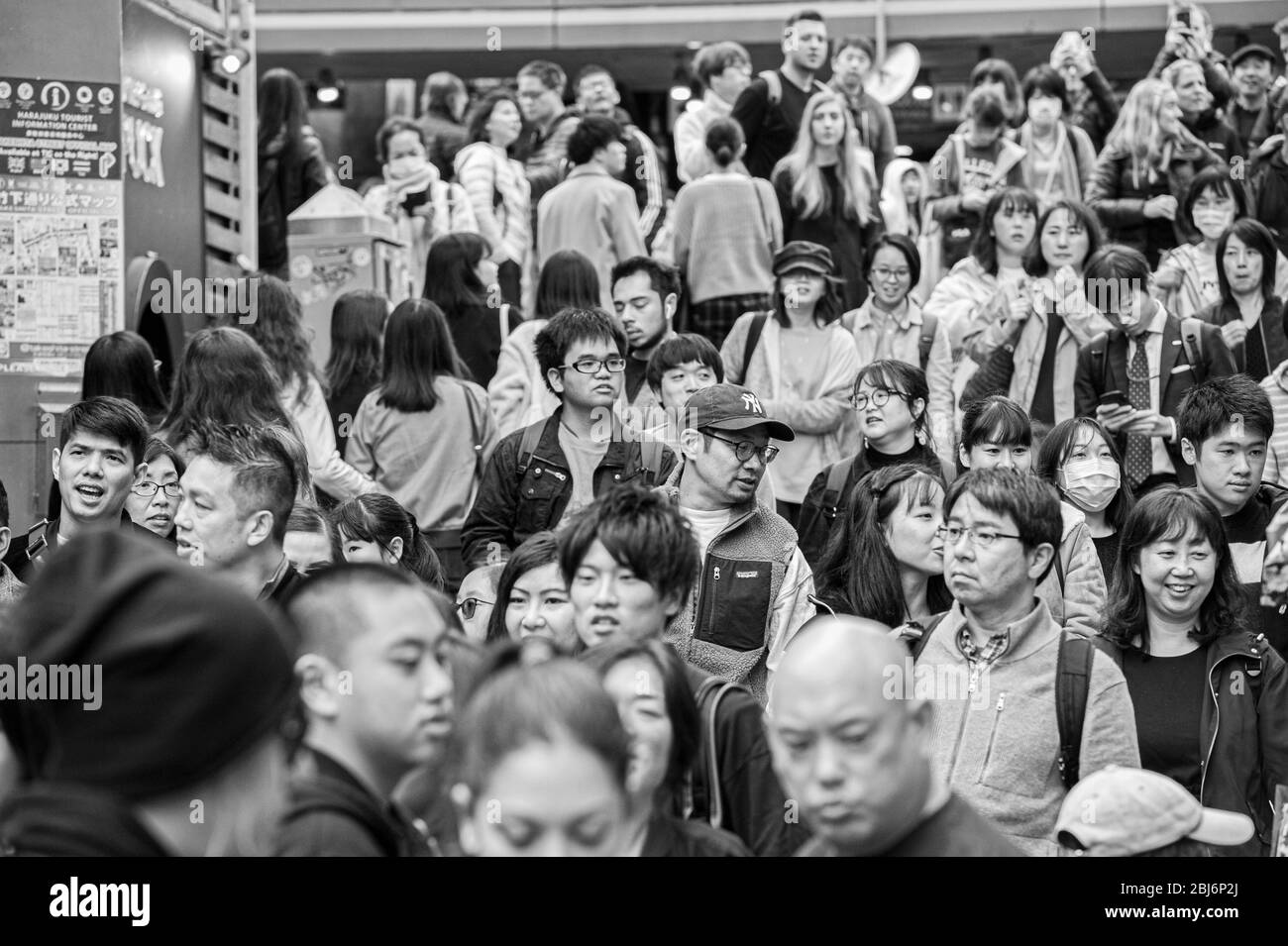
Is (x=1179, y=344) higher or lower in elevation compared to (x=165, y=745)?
higher

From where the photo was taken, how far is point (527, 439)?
675 centimetres

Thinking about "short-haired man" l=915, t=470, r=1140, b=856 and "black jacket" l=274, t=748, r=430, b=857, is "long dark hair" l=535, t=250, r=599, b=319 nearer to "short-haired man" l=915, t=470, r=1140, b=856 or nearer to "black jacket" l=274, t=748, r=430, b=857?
"short-haired man" l=915, t=470, r=1140, b=856

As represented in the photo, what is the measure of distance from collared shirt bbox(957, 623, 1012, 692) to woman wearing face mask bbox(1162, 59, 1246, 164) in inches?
281

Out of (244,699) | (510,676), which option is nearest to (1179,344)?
(510,676)

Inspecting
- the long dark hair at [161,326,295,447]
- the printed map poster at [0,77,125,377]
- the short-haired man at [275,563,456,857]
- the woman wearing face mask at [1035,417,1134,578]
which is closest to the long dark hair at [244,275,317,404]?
the printed map poster at [0,77,125,377]

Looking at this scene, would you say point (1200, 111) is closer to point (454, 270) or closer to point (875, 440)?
point (454, 270)

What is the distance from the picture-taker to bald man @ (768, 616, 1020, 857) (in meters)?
3.21

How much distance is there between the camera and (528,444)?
6.73 m

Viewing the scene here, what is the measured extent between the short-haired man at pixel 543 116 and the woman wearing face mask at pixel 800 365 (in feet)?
15.4

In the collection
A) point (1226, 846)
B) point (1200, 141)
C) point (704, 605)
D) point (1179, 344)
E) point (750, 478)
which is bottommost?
point (1226, 846)

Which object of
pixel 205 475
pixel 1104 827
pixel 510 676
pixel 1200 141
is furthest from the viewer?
pixel 1200 141

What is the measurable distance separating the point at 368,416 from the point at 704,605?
2.58m

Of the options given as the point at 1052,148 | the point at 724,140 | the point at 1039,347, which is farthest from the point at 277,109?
the point at 1039,347

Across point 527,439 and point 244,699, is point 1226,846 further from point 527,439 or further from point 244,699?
point 527,439
